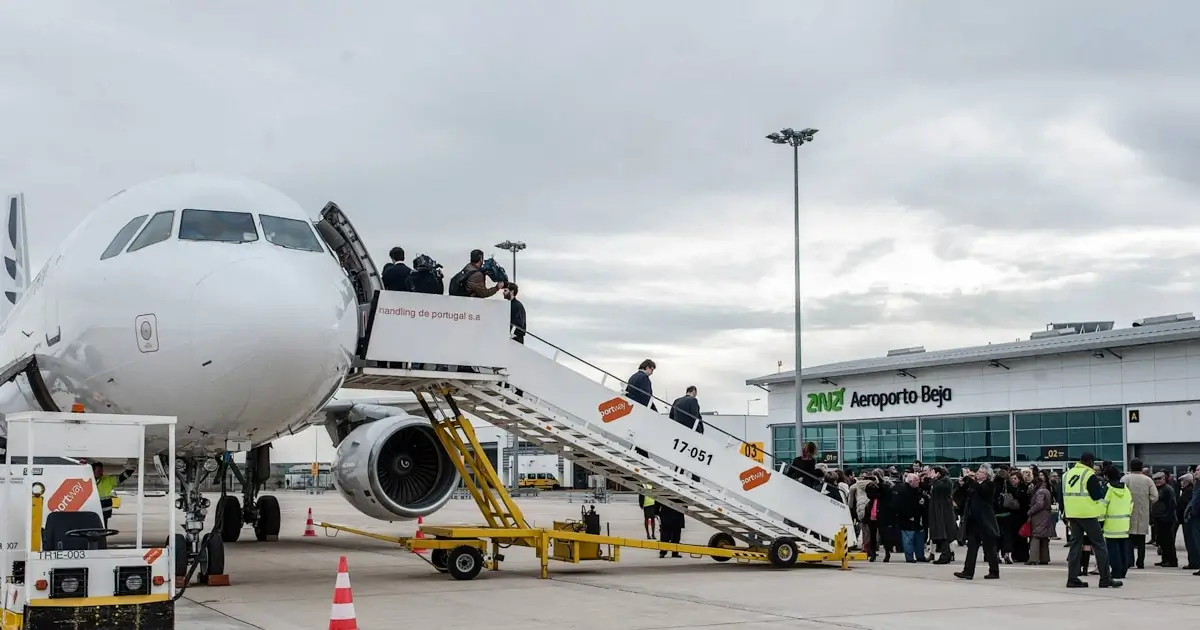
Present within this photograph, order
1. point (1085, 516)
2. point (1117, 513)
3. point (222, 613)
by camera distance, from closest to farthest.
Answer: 1. point (222, 613)
2. point (1085, 516)
3. point (1117, 513)

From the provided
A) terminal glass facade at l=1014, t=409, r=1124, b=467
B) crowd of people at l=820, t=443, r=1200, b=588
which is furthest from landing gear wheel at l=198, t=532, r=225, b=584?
terminal glass facade at l=1014, t=409, r=1124, b=467

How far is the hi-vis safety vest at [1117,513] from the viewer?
14306mm

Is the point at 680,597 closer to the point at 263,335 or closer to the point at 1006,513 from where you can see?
the point at 263,335

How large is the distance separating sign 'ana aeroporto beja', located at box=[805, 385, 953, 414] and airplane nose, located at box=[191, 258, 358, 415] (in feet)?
118

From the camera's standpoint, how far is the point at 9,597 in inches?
321

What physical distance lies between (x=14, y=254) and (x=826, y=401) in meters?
34.1

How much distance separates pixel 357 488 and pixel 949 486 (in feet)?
Result: 27.0

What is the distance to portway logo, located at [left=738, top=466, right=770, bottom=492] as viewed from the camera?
1580 cm

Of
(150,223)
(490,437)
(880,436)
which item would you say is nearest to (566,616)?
(150,223)

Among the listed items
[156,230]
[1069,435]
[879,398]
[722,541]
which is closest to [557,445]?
[722,541]

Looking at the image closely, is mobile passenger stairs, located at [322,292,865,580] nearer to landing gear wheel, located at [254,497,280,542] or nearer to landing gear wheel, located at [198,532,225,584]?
landing gear wheel, located at [198,532,225,584]

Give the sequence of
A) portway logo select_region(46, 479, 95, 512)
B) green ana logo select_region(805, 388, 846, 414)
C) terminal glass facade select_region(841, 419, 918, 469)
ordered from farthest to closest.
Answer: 1. green ana logo select_region(805, 388, 846, 414)
2. terminal glass facade select_region(841, 419, 918, 469)
3. portway logo select_region(46, 479, 95, 512)

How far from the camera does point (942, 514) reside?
17.1m

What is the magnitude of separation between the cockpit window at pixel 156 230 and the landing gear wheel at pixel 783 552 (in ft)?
28.0
